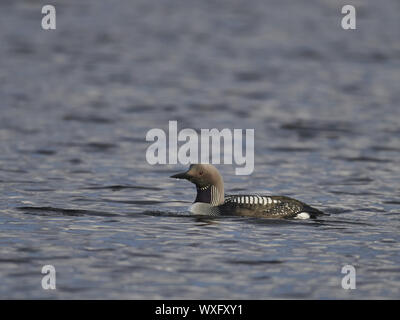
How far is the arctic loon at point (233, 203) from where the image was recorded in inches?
523

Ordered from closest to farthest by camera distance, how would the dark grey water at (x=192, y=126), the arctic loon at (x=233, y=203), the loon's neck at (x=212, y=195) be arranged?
the dark grey water at (x=192, y=126)
the arctic loon at (x=233, y=203)
the loon's neck at (x=212, y=195)

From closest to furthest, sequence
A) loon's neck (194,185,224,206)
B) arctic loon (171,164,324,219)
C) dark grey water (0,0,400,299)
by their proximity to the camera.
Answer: dark grey water (0,0,400,299) → arctic loon (171,164,324,219) → loon's neck (194,185,224,206)

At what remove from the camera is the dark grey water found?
11234mm

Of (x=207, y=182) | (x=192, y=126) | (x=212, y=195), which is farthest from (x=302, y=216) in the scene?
(x=192, y=126)

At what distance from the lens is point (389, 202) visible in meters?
15.0

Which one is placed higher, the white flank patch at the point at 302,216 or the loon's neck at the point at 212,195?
the loon's neck at the point at 212,195

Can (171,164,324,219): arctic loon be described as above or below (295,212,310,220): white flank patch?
above

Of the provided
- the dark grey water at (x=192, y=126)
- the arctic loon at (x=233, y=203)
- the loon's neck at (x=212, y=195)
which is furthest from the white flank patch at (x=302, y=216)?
the loon's neck at (x=212, y=195)

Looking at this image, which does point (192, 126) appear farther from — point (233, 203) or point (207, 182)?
point (233, 203)

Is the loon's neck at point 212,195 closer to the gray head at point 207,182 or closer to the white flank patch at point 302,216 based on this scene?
the gray head at point 207,182

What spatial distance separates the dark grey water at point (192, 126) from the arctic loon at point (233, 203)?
0.16 metres

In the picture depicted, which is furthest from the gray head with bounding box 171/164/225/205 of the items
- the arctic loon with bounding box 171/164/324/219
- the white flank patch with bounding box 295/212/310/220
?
the white flank patch with bounding box 295/212/310/220

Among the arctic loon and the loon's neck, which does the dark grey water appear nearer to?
the arctic loon

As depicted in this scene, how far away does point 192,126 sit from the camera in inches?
829
